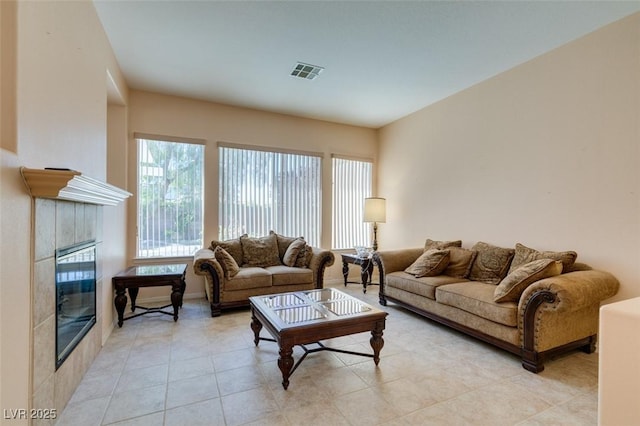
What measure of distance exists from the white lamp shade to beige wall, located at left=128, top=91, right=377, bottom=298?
27.6 inches

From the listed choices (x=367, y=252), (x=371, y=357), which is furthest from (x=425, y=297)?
(x=367, y=252)

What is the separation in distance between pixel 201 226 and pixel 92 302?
2003 millimetres

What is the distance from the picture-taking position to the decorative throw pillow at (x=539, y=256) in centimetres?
264

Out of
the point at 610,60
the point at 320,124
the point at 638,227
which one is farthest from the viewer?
the point at 320,124

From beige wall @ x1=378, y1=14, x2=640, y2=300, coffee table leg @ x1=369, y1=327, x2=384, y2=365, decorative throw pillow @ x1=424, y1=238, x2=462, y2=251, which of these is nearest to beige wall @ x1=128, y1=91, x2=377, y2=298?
beige wall @ x1=378, y1=14, x2=640, y2=300

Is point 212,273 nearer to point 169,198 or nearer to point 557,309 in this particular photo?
point 169,198

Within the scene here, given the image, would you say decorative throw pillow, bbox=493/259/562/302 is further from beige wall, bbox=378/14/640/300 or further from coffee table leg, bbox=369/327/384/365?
coffee table leg, bbox=369/327/384/365

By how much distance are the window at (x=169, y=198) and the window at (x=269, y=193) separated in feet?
1.24

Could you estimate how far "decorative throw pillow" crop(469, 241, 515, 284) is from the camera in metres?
3.17

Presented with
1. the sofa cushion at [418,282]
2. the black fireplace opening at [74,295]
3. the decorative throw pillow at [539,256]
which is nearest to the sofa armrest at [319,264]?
the sofa cushion at [418,282]

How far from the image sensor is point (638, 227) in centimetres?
245

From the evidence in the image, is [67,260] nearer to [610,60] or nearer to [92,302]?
[92,302]

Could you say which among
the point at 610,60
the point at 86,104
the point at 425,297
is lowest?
the point at 425,297

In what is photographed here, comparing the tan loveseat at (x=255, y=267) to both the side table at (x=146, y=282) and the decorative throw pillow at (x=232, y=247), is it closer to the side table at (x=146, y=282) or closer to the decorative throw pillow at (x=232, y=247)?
the decorative throw pillow at (x=232, y=247)
